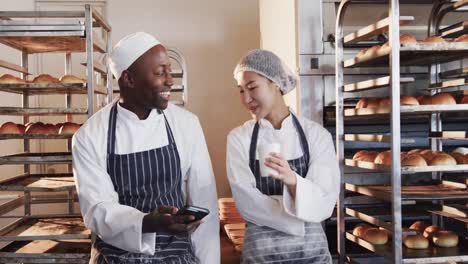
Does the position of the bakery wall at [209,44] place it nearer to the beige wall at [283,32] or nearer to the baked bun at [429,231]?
the beige wall at [283,32]

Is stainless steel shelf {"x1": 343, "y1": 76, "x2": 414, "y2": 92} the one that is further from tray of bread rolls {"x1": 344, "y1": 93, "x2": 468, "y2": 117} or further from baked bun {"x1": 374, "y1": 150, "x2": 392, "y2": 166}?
baked bun {"x1": 374, "y1": 150, "x2": 392, "y2": 166}

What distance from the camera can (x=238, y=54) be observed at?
6.03m

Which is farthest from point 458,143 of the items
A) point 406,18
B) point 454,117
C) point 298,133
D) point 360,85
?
point 298,133

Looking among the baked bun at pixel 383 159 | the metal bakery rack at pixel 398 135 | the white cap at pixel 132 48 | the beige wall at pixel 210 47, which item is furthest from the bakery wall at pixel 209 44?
the white cap at pixel 132 48

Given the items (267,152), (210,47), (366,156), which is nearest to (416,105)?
(366,156)

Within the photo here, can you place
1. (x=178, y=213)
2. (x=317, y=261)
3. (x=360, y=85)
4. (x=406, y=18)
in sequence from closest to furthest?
(x=178, y=213)
(x=317, y=261)
(x=406, y=18)
(x=360, y=85)

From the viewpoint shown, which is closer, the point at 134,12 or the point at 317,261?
the point at 317,261

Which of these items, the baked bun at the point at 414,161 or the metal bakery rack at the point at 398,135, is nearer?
the metal bakery rack at the point at 398,135

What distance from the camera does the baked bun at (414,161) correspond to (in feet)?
8.24

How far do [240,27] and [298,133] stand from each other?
4023mm

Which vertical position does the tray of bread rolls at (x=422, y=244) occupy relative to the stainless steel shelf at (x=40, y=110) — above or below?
below

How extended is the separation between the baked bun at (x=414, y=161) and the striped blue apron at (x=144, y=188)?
122cm

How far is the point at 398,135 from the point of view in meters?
2.34

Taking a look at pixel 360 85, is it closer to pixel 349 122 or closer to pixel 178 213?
pixel 349 122
